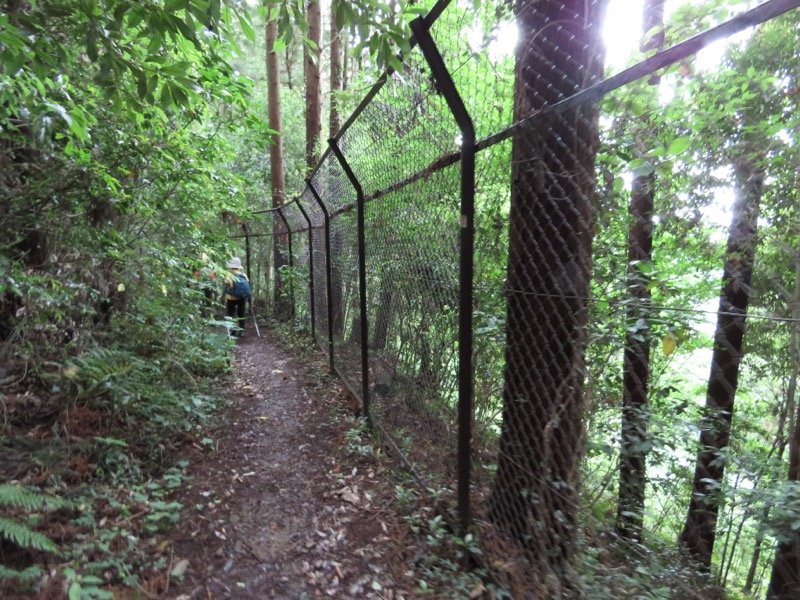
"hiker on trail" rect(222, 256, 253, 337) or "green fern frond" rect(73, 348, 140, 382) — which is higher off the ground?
"hiker on trail" rect(222, 256, 253, 337)

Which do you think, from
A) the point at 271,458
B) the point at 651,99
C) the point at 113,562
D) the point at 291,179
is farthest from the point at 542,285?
the point at 291,179

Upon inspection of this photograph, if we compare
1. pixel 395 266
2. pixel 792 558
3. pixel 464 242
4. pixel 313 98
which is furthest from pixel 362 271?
pixel 313 98

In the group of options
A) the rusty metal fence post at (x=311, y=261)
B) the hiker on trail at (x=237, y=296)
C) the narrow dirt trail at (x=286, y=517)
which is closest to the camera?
the narrow dirt trail at (x=286, y=517)

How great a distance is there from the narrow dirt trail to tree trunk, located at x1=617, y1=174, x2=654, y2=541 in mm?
1172

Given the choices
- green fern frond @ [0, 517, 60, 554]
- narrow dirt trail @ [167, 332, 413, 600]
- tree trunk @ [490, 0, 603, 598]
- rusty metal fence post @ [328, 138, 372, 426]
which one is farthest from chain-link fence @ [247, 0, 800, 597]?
green fern frond @ [0, 517, 60, 554]

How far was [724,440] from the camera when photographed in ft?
7.67

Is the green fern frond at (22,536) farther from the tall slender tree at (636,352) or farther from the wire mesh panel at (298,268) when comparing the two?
the wire mesh panel at (298,268)

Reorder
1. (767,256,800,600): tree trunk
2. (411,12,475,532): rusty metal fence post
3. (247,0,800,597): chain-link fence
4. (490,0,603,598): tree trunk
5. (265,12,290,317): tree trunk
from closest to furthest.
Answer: (767,256,800,600): tree trunk < (247,0,800,597): chain-link fence < (490,0,603,598): tree trunk < (411,12,475,532): rusty metal fence post < (265,12,290,317): tree trunk

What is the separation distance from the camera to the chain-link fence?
140 centimetres

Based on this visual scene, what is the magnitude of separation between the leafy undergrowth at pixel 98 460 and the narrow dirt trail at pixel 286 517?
191mm

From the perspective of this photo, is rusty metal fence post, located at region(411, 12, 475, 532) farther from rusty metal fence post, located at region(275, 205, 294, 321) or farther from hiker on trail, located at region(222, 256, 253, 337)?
hiker on trail, located at region(222, 256, 253, 337)

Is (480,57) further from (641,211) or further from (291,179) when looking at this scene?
(291,179)

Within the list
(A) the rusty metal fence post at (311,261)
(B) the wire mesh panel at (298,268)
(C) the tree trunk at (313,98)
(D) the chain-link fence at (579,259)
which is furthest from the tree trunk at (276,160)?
(D) the chain-link fence at (579,259)

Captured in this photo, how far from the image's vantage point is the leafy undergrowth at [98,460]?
2246mm
